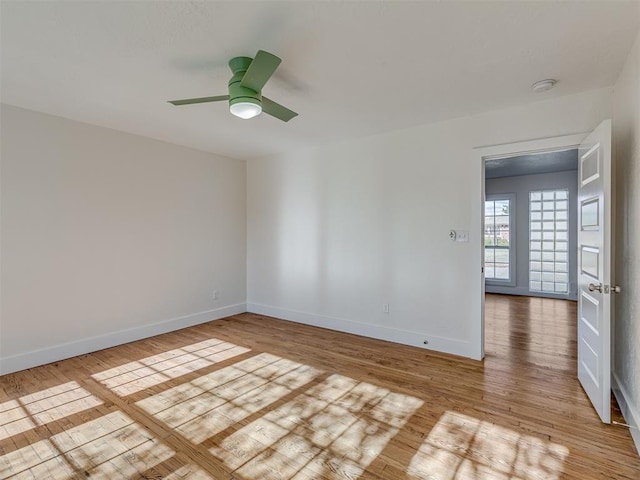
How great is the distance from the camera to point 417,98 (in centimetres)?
293

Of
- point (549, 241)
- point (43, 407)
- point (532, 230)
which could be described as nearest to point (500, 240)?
point (532, 230)

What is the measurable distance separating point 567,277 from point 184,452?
749 cm

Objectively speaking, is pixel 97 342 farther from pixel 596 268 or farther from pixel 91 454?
pixel 596 268

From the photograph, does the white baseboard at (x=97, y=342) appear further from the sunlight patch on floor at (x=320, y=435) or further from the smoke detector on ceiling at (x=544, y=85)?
the smoke detector on ceiling at (x=544, y=85)

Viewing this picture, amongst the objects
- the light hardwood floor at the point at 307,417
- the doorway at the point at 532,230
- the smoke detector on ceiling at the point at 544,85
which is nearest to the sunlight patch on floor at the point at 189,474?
the light hardwood floor at the point at 307,417

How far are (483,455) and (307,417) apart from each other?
3.77ft

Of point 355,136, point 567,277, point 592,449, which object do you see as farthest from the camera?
point 567,277

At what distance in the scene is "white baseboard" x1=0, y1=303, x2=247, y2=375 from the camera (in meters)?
3.11

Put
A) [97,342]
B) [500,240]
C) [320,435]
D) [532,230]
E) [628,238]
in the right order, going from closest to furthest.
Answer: [320,435] < [628,238] < [97,342] < [532,230] < [500,240]

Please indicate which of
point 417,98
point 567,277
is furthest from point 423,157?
point 567,277

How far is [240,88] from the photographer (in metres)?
2.16

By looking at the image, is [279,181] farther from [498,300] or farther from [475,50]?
[498,300]

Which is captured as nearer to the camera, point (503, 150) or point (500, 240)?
point (503, 150)

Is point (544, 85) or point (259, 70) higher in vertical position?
point (544, 85)
